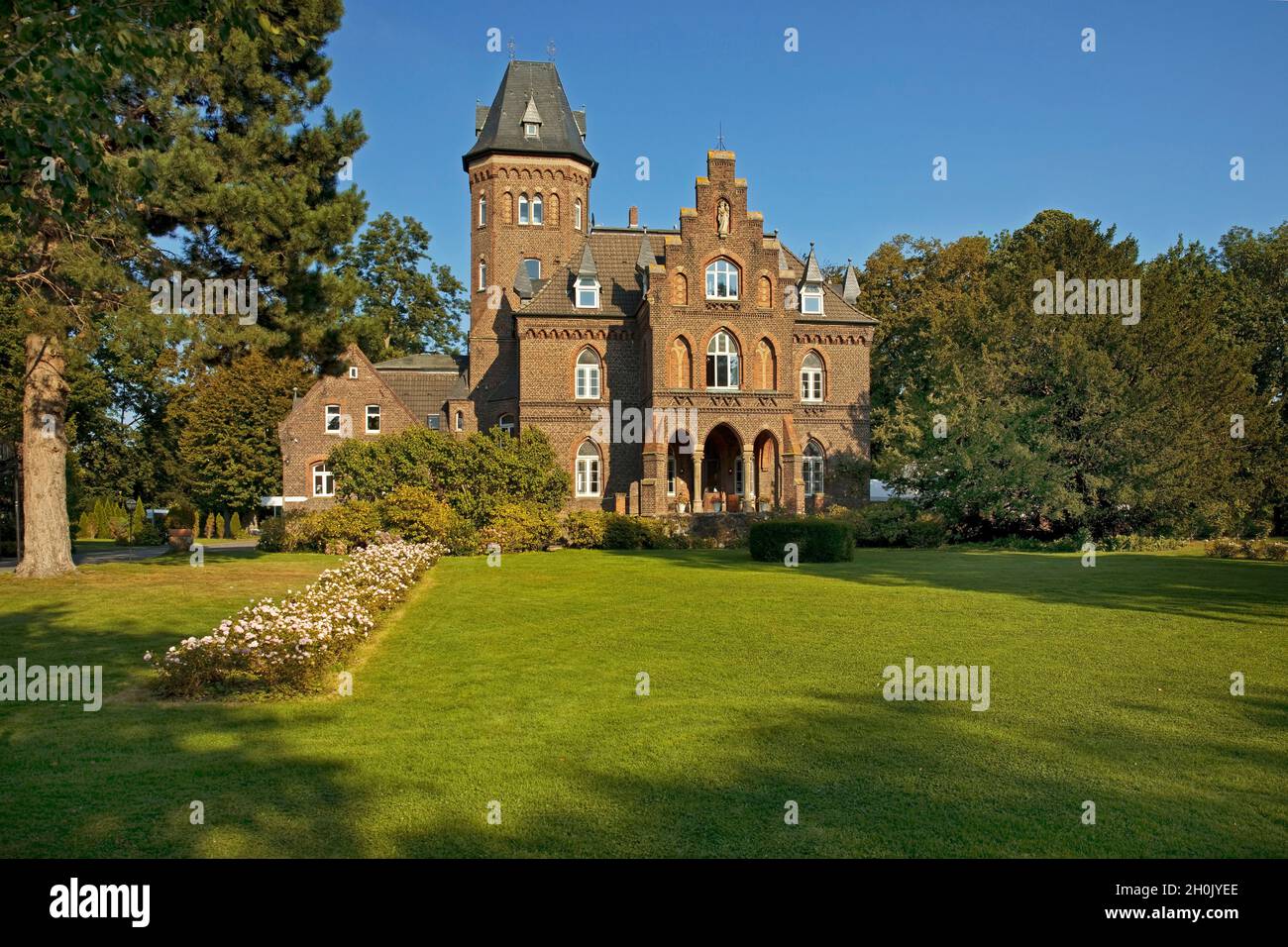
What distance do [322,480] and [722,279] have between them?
23.1 meters

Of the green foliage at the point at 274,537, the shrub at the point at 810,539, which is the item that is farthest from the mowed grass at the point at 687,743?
the green foliage at the point at 274,537

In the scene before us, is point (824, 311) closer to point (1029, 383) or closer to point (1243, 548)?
point (1029, 383)

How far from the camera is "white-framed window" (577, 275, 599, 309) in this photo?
1578 inches

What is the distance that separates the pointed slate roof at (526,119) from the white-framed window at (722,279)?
13489 millimetres

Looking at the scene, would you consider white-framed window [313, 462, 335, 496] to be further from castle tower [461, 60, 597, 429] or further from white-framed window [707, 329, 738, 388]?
white-framed window [707, 329, 738, 388]

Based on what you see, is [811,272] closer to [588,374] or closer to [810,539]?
[588,374]

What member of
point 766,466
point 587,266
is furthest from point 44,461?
point 766,466

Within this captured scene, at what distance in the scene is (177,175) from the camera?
53.0 feet

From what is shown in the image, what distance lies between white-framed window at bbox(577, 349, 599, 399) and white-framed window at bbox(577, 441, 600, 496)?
229 cm

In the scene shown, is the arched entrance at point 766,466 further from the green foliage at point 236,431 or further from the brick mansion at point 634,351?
the green foliage at point 236,431

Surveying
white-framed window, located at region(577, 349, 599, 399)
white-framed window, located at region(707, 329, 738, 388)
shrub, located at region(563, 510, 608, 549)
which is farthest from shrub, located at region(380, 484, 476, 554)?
white-framed window, located at region(707, 329, 738, 388)

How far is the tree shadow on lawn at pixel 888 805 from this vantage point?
205 inches

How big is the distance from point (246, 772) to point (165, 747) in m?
1.27

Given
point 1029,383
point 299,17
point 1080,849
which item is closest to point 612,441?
point 1029,383
